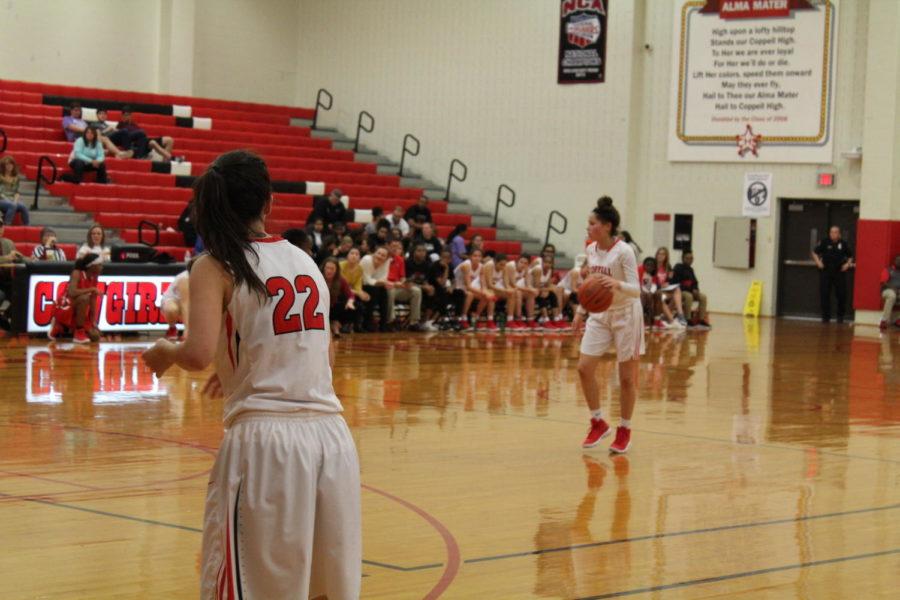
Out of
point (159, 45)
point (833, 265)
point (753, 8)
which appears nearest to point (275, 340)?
point (833, 265)

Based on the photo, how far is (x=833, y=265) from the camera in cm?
2503

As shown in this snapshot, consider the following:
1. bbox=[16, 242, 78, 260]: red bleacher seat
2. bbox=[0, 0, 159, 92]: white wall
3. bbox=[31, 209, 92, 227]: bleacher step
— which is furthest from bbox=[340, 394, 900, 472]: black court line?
bbox=[0, 0, 159, 92]: white wall

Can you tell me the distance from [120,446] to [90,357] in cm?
534

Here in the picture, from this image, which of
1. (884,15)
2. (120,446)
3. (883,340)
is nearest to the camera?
(120,446)

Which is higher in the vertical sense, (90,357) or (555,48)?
(555,48)

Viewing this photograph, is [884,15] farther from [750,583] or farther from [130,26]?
[750,583]

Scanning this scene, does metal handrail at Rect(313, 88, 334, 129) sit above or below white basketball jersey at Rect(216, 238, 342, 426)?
above

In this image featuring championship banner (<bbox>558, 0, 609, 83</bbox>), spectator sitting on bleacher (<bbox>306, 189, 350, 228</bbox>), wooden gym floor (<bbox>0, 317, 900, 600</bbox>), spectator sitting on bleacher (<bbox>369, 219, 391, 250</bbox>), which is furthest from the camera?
championship banner (<bbox>558, 0, 609, 83</bbox>)

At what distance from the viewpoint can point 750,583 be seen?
5805 mm

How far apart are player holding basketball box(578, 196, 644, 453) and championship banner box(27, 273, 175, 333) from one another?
8.11 m

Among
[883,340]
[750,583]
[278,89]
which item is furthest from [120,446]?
[278,89]

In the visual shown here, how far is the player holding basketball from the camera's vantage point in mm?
9250

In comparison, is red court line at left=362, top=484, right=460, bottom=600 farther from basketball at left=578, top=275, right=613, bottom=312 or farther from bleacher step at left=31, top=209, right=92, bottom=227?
bleacher step at left=31, top=209, right=92, bottom=227

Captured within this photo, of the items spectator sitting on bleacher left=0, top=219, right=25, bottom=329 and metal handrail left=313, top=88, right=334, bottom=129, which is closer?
spectator sitting on bleacher left=0, top=219, right=25, bottom=329
